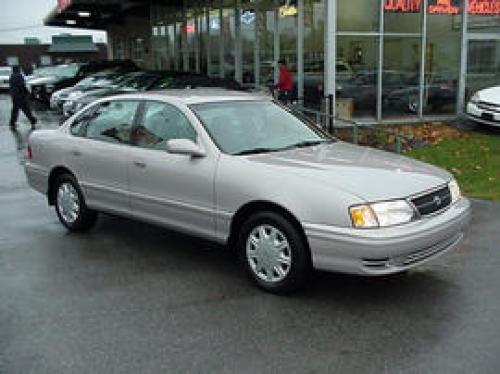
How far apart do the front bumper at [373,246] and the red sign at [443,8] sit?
39.2 ft

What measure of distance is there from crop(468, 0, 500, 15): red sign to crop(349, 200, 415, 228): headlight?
1301 cm

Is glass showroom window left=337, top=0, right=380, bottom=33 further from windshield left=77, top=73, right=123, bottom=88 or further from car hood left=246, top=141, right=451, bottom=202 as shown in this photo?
car hood left=246, top=141, right=451, bottom=202

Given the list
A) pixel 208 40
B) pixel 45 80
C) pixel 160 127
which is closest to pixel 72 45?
pixel 45 80

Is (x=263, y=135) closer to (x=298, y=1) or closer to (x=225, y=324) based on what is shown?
(x=225, y=324)

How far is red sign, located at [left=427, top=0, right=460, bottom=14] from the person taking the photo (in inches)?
617

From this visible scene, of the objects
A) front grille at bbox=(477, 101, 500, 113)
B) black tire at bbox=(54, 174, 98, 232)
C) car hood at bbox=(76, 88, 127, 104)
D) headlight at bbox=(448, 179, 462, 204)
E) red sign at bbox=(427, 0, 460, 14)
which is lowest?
black tire at bbox=(54, 174, 98, 232)

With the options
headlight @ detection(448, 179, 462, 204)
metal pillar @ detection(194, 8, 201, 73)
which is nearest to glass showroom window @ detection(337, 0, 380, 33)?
headlight @ detection(448, 179, 462, 204)

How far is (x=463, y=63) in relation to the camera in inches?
640

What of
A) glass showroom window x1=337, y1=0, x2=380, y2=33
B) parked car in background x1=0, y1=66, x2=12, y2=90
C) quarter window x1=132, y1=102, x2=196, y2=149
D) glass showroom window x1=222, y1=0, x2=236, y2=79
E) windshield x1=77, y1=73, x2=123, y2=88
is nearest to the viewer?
quarter window x1=132, y1=102, x2=196, y2=149

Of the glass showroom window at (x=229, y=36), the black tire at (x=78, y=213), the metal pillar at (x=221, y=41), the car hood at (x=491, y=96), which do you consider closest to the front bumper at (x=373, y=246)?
the black tire at (x=78, y=213)

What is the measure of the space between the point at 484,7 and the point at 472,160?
680 cm

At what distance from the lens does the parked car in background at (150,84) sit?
15.4 metres

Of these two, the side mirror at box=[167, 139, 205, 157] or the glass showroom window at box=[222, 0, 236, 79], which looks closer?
the side mirror at box=[167, 139, 205, 157]

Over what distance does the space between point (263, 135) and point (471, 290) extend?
2.20 metres
